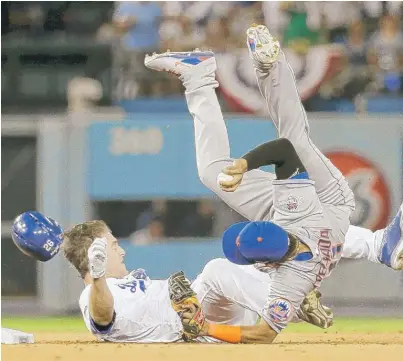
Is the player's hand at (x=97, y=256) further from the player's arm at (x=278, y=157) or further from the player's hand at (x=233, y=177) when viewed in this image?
the player's arm at (x=278, y=157)


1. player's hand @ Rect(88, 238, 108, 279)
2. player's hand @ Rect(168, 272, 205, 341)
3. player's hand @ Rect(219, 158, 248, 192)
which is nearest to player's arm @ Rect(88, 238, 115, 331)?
player's hand @ Rect(88, 238, 108, 279)

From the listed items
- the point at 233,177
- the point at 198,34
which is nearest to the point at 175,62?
the point at 233,177

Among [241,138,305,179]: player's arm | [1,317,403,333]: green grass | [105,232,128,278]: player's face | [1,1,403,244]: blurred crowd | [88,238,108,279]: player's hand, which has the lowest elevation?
[1,317,403,333]: green grass

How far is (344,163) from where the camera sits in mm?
12039

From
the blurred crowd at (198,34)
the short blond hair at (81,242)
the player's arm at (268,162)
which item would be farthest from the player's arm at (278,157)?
the blurred crowd at (198,34)

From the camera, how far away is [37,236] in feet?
22.2

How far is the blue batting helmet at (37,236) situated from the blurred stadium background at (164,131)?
489 centimetres

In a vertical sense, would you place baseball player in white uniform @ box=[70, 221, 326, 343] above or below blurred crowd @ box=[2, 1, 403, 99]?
below

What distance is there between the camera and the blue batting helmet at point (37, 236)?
6770 mm

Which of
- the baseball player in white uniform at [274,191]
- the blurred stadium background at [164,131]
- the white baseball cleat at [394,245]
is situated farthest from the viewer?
the blurred stadium background at [164,131]

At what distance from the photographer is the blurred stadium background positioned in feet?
38.8

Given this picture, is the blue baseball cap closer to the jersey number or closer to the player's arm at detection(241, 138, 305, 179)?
the player's arm at detection(241, 138, 305, 179)

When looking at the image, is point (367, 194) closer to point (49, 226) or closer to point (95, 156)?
point (95, 156)
